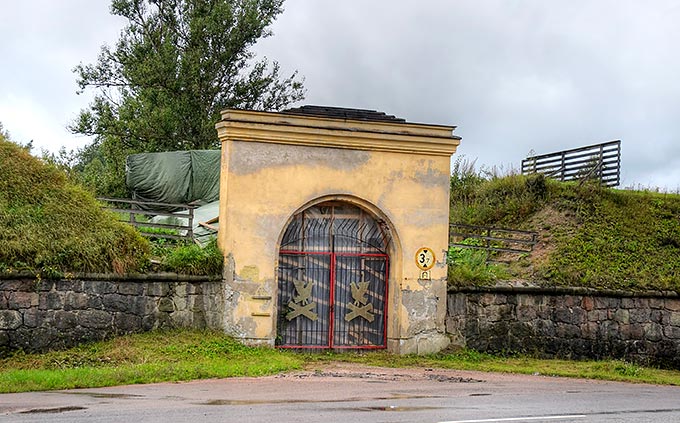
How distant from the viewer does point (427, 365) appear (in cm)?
1803

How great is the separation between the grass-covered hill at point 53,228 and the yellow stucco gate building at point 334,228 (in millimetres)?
2136

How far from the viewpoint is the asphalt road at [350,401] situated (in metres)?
10.3

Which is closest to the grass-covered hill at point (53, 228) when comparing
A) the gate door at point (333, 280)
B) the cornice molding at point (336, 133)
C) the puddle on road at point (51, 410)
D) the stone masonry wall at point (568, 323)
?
the cornice molding at point (336, 133)

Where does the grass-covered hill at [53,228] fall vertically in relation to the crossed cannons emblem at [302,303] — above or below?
above

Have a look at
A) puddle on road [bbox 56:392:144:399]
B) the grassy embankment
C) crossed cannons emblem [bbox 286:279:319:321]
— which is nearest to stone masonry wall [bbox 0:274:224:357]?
the grassy embankment

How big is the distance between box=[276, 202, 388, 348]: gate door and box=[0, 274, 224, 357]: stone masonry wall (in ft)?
5.33

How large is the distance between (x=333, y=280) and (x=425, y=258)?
6.91ft

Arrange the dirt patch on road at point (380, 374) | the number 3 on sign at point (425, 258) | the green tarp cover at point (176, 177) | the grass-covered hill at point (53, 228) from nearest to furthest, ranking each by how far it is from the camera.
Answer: the dirt patch on road at point (380, 374) → the grass-covered hill at point (53, 228) → the number 3 on sign at point (425, 258) → the green tarp cover at point (176, 177)

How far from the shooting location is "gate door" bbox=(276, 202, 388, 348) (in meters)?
18.8

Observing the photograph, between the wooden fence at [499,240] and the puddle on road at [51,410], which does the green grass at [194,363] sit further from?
the wooden fence at [499,240]

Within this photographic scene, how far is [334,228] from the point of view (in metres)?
19.1

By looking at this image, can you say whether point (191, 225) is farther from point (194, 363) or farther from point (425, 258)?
point (425, 258)

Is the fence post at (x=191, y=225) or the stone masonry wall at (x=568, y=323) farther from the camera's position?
the stone masonry wall at (x=568, y=323)

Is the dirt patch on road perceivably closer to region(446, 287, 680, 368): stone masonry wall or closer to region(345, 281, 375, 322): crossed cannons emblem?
region(345, 281, 375, 322): crossed cannons emblem
